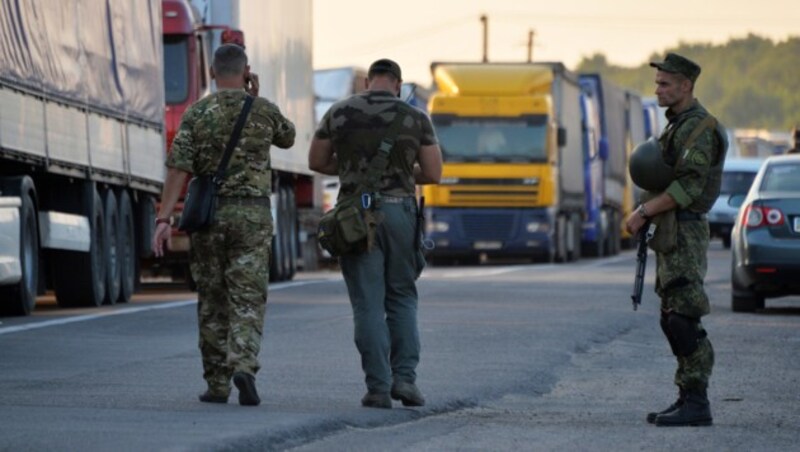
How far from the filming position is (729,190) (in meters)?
61.5

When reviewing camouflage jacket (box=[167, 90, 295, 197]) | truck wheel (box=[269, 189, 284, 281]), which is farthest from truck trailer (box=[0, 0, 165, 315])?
camouflage jacket (box=[167, 90, 295, 197])

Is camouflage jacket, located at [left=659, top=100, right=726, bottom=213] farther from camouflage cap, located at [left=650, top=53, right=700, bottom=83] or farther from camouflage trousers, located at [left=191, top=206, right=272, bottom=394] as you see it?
camouflage trousers, located at [left=191, top=206, right=272, bottom=394]

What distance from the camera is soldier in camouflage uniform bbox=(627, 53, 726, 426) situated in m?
12.0

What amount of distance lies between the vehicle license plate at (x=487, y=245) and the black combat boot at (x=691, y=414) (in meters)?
31.1

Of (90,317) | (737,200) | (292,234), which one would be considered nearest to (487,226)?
(292,234)

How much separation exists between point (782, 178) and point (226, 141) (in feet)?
38.3

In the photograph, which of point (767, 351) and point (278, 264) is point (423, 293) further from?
point (767, 351)

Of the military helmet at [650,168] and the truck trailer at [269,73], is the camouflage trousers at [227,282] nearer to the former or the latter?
the military helmet at [650,168]

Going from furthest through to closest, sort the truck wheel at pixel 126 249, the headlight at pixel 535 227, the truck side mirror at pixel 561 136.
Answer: the truck side mirror at pixel 561 136, the headlight at pixel 535 227, the truck wheel at pixel 126 249

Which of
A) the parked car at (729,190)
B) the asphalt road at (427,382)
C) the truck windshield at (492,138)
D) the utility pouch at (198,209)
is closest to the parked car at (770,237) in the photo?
the asphalt road at (427,382)

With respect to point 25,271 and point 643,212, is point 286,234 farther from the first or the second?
point 643,212

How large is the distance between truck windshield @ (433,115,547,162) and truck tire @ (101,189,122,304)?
54.6 feet

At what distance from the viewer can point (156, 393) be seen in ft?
43.8

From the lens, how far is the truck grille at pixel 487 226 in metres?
43.0
